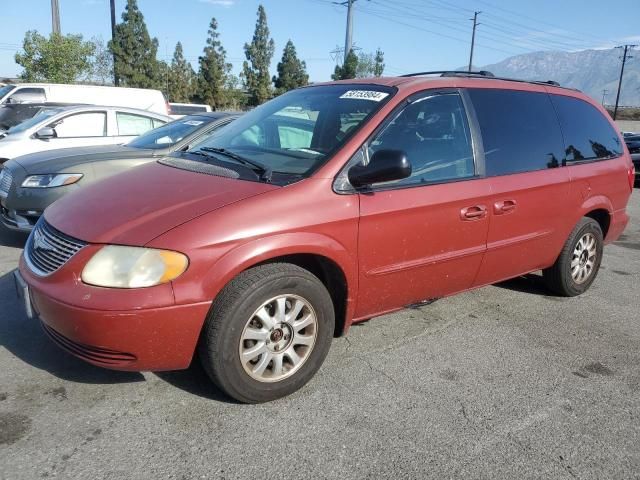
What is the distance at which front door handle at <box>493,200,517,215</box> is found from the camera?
3.71 metres

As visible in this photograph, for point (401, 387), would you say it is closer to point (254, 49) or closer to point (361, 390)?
point (361, 390)

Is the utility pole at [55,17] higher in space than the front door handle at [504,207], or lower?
higher

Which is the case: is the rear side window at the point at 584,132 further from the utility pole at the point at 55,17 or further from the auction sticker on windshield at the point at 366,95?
the utility pole at the point at 55,17

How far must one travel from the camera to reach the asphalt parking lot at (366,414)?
2.40 m

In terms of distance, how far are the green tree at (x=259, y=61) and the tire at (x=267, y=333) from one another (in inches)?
2413

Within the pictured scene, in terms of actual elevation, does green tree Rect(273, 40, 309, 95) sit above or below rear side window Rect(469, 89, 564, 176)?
above

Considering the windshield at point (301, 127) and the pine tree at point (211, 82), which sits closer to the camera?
the windshield at point (301, 127)

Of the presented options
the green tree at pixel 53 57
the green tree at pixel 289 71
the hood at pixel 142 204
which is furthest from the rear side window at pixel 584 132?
the green tree at pixel 289 71

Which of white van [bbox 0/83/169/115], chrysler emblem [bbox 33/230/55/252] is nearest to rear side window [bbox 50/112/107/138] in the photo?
chrysler emblem [bbox 33/230/55/252]

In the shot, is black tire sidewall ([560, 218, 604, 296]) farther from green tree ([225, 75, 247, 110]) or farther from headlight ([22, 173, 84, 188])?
green tree ([225, 75, 247, 110])

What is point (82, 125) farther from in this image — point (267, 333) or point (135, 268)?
point (267, 333)

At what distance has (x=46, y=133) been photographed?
7520mm

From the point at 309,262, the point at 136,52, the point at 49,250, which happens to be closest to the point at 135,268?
the point at 49,250

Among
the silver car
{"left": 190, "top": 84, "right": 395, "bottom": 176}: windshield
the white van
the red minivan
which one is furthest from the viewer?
the white van
